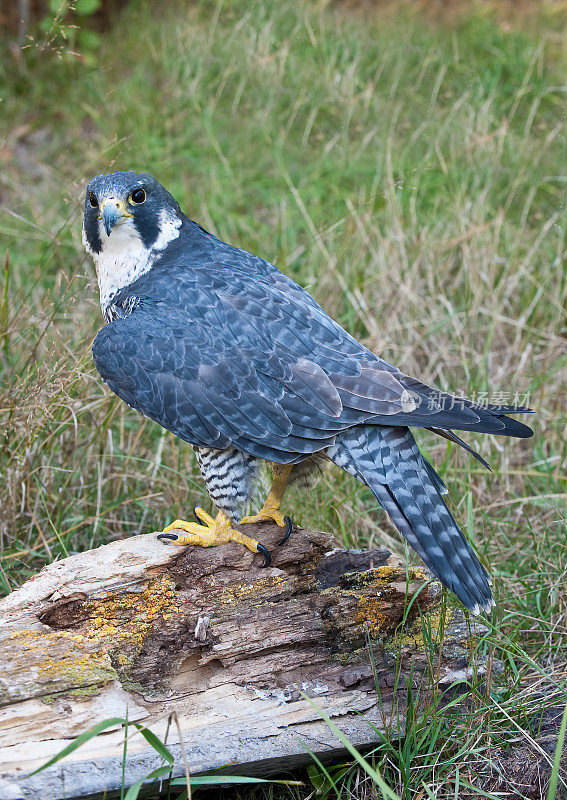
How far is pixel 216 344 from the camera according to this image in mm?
3244

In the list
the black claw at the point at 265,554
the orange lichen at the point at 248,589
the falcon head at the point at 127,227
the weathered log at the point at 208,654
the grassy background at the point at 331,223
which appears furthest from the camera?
the grassy background at the point at 331,223

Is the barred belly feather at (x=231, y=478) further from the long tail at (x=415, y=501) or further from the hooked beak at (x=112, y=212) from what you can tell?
the hooked beak at (x=112, y=212)

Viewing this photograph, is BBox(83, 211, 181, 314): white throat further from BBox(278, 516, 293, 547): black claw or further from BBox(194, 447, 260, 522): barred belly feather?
BBox(278, 516, 293, 547): black claw

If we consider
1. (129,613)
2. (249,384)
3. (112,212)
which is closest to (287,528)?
(249,384)

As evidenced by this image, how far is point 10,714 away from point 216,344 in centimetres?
148

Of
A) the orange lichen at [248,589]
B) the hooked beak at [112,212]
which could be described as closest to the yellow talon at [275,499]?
the orange lichen at [248,589]

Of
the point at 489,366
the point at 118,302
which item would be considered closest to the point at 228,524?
the point at 118,302

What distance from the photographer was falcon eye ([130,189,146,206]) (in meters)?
3.51

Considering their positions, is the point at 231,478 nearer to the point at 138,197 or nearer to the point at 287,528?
the point at 287,528

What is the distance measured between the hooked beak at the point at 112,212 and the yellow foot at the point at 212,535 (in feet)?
4.07

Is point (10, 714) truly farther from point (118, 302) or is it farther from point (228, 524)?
point (118, 302)

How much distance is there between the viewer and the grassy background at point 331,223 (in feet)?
12.8

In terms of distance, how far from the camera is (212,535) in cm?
332

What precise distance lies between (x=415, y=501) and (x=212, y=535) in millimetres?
864
